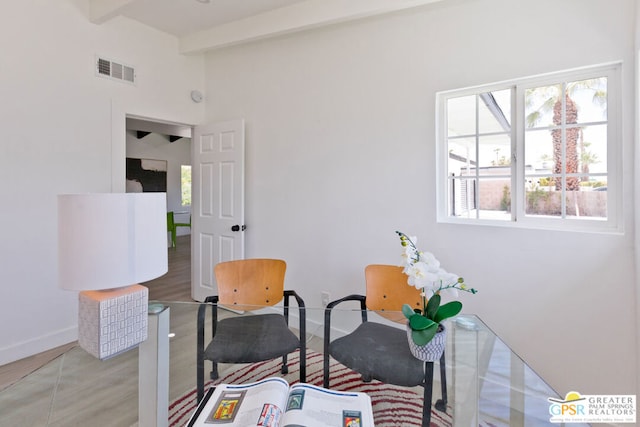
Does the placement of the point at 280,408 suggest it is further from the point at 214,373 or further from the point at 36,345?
the point at 36,345

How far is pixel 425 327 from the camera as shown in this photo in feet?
3.69

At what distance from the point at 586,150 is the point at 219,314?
2410mm

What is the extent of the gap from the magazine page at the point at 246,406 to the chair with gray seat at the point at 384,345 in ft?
1.83

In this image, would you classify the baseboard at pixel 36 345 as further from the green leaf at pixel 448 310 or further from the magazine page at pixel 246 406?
the green leaf at pixel 448 310

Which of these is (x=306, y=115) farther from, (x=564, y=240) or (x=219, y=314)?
(x=564, y=240)

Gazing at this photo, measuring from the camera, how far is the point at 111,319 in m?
1.10

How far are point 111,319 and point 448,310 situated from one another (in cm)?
119

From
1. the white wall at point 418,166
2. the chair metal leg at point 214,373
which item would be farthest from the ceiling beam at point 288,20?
the chair metal leg at point 214,373

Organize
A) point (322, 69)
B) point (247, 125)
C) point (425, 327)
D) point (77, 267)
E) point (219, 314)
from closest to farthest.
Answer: point (77, 267) → point (425, 327) → point (219, 314) → point (322, 69) → point (247, 125)

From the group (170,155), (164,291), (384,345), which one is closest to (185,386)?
(384,345)

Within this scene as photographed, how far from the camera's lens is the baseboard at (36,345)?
2408 millimetres


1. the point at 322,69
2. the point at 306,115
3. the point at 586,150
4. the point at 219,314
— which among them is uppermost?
the point at 322,69

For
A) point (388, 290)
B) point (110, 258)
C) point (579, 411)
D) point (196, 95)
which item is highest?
point (196, 95)

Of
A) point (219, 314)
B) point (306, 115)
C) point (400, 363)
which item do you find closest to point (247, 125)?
point (306, 115)
